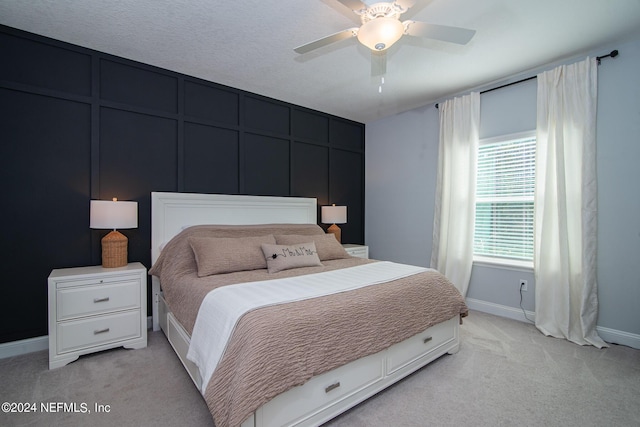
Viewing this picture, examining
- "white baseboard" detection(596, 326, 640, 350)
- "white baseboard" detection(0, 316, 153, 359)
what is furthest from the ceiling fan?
"white baseboard" detection(0, 316, 153, 359)

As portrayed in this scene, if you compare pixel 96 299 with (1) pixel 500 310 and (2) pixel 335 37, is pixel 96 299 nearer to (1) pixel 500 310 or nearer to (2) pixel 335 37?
(2) pixel 335 37

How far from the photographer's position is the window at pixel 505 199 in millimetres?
3223

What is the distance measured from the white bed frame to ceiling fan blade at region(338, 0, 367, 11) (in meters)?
2.05

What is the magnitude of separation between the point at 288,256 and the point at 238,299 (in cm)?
102

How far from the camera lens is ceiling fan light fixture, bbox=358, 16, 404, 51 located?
1.73 m

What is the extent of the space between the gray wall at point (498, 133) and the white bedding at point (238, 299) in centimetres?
190

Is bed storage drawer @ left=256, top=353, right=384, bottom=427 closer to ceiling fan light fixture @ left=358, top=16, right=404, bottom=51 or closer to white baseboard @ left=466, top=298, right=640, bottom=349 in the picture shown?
ceiling fan light fixture @ left=358, top=16, right=404, bottom=51

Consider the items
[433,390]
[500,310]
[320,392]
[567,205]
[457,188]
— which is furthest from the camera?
[457,188]

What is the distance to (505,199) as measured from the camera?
3375 mm

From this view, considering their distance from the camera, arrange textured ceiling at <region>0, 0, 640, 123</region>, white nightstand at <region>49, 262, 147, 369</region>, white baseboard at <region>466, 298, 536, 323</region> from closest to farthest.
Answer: textured ceiling at <region>0, 0, 640, 123</region> → white nightstand at <region>49, 262, 147, 369</region> → white baseboard at <region>466, 298, 536, 323</region>

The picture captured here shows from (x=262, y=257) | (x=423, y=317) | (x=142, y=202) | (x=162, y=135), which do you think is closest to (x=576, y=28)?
(x=423, y=317)

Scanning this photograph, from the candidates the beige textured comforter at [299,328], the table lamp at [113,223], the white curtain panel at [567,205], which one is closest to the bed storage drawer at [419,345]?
the beige textured comforter at [299,328]

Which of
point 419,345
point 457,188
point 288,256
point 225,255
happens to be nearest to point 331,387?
point 419,345

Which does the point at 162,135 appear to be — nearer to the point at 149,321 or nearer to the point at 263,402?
the point at 149,321
